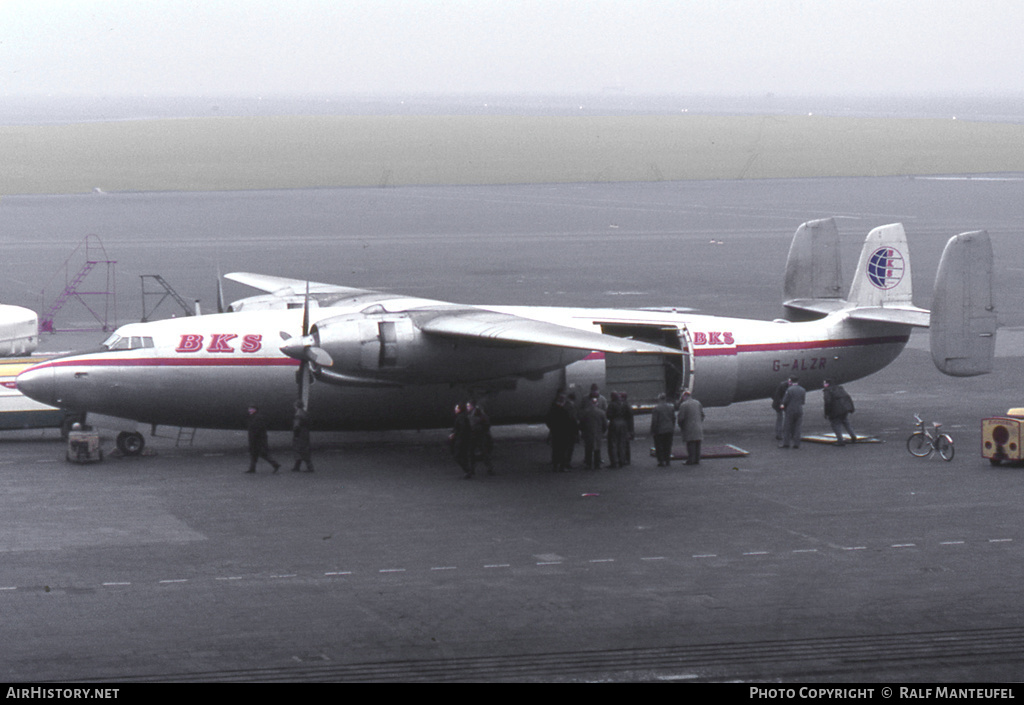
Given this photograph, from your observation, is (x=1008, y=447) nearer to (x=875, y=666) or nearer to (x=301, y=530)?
(x=875, y=666)

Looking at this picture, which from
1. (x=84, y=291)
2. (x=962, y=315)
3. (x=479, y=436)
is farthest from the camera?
(x=84, y=291)

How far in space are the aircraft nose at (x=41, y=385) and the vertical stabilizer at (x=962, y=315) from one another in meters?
20.8

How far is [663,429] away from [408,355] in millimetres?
6041

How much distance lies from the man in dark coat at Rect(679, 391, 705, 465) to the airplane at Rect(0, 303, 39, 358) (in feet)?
79.3

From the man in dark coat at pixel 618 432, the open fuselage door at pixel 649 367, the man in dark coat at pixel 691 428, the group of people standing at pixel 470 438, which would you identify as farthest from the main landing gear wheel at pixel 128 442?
the man in dark coat at pixel 691 428

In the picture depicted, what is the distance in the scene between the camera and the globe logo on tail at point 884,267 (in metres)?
36.1

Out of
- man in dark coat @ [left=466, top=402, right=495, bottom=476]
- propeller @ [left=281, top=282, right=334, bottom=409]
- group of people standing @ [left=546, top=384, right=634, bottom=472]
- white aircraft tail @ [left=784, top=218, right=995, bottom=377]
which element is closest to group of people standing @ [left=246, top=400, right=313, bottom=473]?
propeller @ [left=281, top=282, right=334, bottom=409]

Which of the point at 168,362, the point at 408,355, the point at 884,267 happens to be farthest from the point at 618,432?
the point at 884,267

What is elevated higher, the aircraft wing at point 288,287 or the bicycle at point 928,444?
the aircraft wing at point 288,287

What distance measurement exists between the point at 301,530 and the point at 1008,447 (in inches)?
625

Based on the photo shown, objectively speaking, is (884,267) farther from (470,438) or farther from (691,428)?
(470,438)

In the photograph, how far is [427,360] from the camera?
96.2ft

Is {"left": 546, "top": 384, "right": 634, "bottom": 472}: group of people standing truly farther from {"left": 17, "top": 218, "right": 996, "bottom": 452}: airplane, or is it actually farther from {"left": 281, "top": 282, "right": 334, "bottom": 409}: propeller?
{"left": 281, "top": 282, "right": 334, "bottom": 409}: propeller

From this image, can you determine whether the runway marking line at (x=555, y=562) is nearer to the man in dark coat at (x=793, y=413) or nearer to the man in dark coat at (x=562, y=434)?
the man in dark coat at (x=562, y=434)
